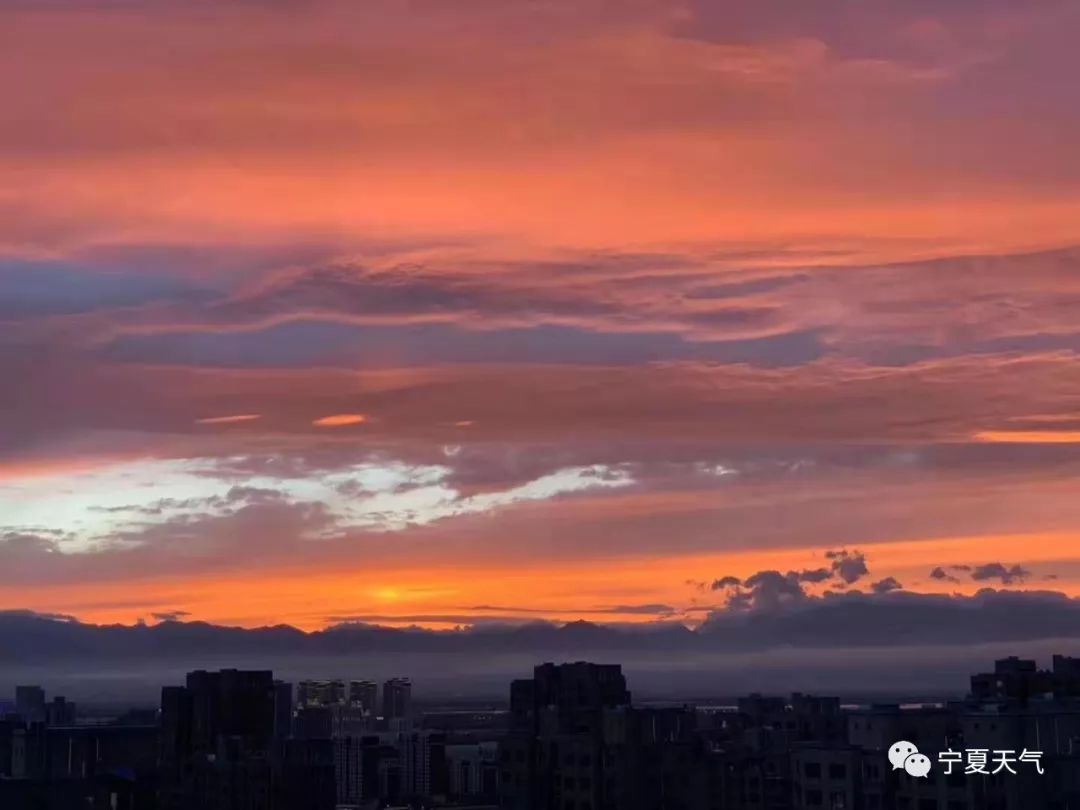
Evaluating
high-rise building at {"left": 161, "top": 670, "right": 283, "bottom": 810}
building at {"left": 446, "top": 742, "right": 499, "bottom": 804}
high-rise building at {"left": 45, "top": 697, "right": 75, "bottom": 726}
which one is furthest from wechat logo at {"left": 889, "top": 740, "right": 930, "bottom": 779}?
high-rise building at {"left": 45, "top": 697, "right": 75, "bottom": 726}

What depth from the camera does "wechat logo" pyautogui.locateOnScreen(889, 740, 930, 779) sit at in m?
63.8

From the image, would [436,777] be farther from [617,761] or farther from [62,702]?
[62,702]

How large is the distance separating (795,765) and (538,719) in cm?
3430

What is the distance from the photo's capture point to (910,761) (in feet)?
210

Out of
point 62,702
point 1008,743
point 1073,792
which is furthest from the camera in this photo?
point 62,702

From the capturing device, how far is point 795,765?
7031 centimetres

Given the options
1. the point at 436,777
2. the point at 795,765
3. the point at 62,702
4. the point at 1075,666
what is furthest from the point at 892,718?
the point at 62,702

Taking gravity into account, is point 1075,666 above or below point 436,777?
above

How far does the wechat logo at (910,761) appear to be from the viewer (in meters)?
63.8

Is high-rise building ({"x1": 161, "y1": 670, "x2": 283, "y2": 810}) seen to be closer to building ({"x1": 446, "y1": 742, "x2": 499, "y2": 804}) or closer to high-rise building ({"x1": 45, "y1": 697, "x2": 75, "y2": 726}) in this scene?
building ({"x1": 446, "y1": 742, "x2": 499, "y2": 804})

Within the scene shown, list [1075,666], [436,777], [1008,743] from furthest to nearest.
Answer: [436,777] < [1075,666] < [1008,743]

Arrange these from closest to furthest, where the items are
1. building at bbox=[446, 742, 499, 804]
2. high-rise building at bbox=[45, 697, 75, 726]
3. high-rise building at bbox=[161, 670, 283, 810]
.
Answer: high-rise building at bbox=[161, 670, 283, 810] < building at bbox=[446, 742, 499, 804] < high-rise building at bbox=[45, 697, 75, 726]

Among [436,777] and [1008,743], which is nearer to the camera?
[1008,743]

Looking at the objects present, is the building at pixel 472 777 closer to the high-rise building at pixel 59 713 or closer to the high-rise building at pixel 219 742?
the high-rise building at pixel 219 742
